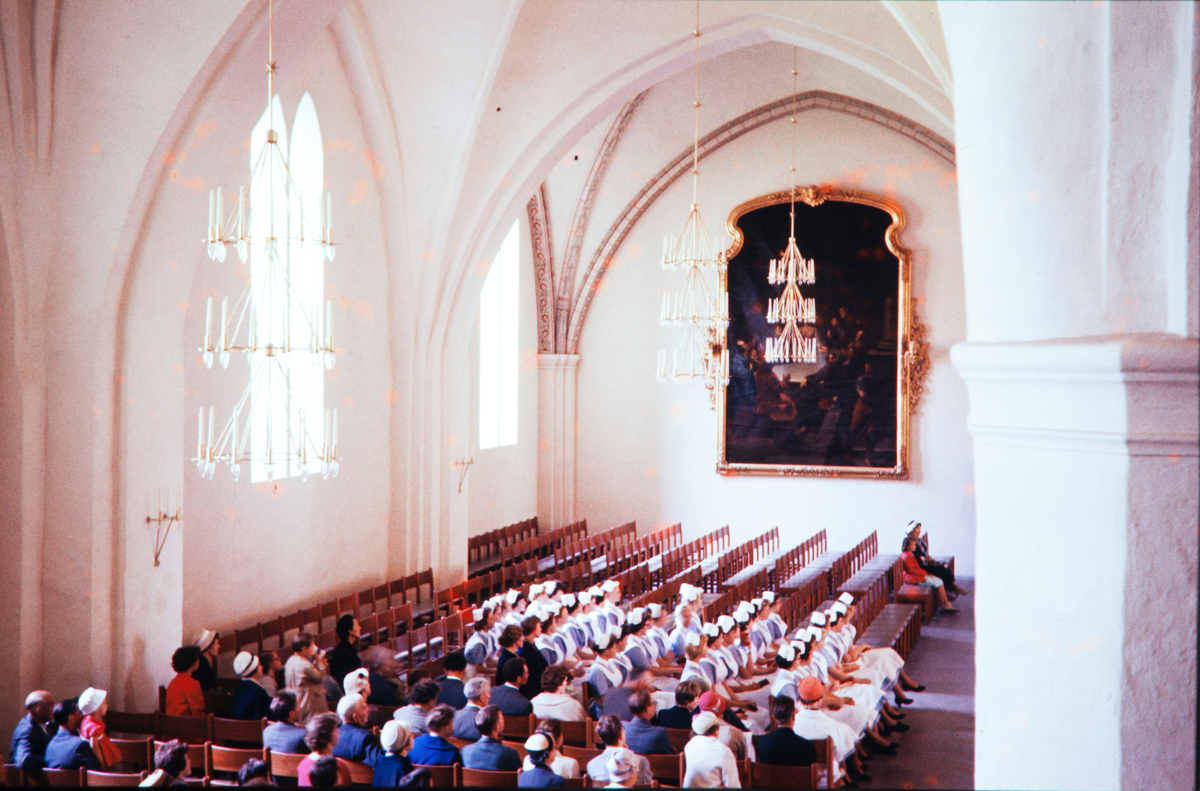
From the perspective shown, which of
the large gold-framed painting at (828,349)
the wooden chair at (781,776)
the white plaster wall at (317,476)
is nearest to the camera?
the wooden chair at (781,776)

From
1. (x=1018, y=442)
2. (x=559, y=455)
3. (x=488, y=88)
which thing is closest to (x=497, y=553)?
(x=559, y=455)

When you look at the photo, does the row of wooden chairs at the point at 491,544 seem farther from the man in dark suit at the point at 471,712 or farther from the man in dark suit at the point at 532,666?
the man in dark suit at the point at 471,712

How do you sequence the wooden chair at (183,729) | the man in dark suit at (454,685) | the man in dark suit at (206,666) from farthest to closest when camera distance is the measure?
the man in dark suit at (206,666)
the man in dark suit at (454,685)
the wooden chair at (183,729)

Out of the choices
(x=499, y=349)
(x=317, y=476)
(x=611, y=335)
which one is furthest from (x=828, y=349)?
(x=317, y=476)

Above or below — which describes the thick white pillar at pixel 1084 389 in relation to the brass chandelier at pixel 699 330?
below

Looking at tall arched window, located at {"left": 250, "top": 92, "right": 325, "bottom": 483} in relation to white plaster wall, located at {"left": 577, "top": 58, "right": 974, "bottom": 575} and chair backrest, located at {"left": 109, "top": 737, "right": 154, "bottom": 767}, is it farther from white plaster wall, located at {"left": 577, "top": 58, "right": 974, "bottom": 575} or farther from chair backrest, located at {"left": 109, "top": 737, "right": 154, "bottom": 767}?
white plaster wall, located at {"left": 577, "top": 58, "right": 974, "bottom": 575}

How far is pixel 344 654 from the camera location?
840 cm

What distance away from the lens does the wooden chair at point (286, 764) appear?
569 centimetres

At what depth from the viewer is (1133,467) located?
195 cm

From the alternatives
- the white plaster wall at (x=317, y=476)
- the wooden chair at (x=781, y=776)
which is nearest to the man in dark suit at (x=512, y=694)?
the wooden chair at (x=781, y=776)

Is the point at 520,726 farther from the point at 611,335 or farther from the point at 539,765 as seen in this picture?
the point at 611,335

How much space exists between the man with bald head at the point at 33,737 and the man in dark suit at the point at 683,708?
3953 mm

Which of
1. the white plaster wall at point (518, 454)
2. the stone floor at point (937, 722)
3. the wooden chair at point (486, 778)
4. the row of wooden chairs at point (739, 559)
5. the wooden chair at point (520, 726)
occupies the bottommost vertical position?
the stone floor at point (937, 722)

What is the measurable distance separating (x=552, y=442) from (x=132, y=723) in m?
12.7
